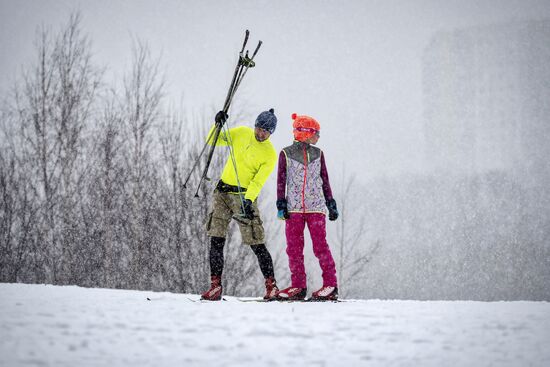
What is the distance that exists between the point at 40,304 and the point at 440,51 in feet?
418

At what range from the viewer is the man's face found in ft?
15.4

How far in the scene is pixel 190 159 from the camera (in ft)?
40.5

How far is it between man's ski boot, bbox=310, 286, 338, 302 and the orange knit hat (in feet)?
5.00

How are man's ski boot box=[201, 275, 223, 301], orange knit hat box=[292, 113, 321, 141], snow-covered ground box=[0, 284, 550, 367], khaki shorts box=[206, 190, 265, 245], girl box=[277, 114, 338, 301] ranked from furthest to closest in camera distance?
orange knit hat box=[292, 113, 321, 141], girl box=[277, 114, 338, 301], khaki shorts box=[206, 190, 265, 245], man's ski boot box=[201, 275, 223, 301], snow-covered ground box=[0, 284, 550, 367]

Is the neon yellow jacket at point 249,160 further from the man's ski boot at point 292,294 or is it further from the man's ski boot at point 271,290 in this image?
the man's ski boot at point 292,294

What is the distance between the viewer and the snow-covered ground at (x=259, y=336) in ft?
6.47

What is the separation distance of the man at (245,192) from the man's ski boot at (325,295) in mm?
380

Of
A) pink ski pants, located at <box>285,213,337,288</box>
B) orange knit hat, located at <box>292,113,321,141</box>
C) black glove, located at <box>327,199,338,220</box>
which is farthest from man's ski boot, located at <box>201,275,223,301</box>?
orange knit hat, located at <box>292,113,321,141</box>

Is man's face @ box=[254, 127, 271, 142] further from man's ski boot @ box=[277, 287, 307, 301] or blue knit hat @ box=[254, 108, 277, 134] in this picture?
man's ski boot @ box=[277, 287, 307, 301]

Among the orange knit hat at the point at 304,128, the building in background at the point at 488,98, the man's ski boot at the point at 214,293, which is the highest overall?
the building in background at the point at 488,98

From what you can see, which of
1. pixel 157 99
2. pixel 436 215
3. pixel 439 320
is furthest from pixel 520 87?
pixel 439 320

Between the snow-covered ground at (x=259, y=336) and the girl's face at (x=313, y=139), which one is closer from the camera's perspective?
the snow-covered ground at (x=259, y=336)

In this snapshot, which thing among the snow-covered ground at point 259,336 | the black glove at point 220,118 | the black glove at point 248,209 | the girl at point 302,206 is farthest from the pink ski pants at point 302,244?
the snow-covered ground at point 259,336

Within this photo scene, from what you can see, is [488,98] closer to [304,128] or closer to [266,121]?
[304,128]
